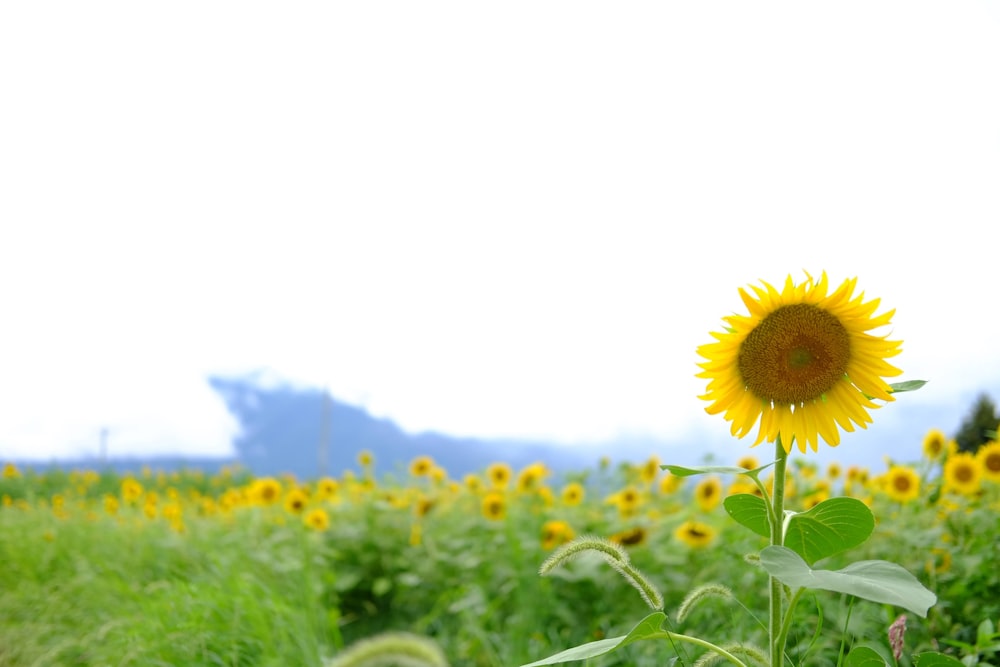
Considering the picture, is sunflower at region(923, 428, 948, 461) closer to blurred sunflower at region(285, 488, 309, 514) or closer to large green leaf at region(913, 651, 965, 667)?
large green leaf at region(913, 651, 965, 667)

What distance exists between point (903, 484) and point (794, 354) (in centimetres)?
225

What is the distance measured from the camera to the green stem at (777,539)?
4.80 ft

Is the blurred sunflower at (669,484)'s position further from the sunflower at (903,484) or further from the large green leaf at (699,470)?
the large green leaf at (699,470)

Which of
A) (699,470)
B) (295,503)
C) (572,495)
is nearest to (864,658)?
(699,470)

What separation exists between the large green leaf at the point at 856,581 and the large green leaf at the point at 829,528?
122 millimetres

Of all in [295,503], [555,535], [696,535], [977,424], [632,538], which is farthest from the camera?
[977,424]

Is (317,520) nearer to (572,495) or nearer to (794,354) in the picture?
(572,495)

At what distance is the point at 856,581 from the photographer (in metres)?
1.26

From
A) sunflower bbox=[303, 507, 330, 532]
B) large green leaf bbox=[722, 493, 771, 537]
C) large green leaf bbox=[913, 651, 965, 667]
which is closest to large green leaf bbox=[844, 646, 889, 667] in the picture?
large green leaf bbox=[913, 651, 965, 667]

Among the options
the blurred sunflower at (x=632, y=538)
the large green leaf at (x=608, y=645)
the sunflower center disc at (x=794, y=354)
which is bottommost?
the blurred sunflower at (x=632, y=538)

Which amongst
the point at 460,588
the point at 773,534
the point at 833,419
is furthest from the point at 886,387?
the point at 460,588

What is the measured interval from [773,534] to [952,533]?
194 cm

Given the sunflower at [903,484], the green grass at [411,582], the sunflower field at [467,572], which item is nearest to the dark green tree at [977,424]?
the sunflower field at [467,572]

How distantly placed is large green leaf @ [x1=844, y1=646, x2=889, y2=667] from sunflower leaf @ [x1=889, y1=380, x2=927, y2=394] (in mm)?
450
